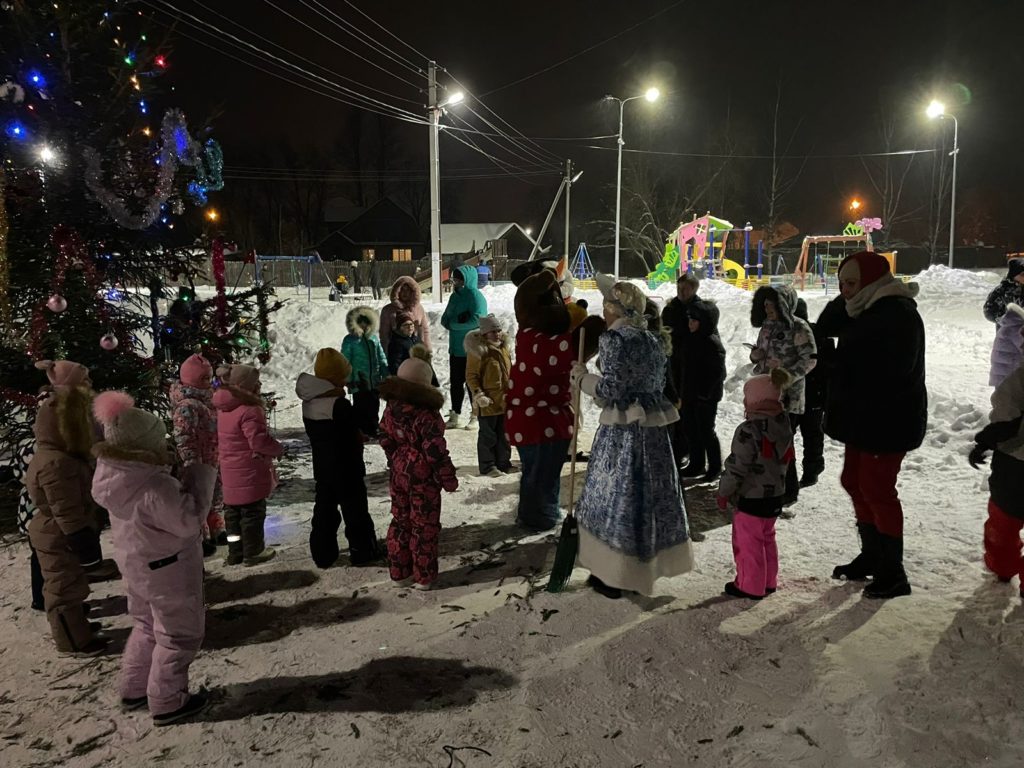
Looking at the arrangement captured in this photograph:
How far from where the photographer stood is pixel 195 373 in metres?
5.23

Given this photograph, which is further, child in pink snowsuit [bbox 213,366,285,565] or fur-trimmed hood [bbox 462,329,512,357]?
fur-trimmed hood [bbox 462,329,512,357]

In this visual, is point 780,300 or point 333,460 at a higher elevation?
point 780,300

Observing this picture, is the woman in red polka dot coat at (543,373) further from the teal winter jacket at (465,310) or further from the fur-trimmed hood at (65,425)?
the teal winter jacket at (465,310)

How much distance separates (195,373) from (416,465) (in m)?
1.93

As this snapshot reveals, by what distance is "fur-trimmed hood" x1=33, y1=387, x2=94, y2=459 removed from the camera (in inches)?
164

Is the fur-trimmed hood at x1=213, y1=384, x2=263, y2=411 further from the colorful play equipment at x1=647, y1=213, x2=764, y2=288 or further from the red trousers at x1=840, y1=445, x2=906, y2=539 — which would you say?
the colorful play equipment at x1=647, y1=213, x2=764, y2=288

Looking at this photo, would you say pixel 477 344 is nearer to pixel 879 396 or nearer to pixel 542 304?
pixel 542 304

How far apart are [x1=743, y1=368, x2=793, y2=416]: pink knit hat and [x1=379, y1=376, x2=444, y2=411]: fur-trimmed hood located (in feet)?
6.76

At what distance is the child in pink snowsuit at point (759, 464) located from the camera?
4.43 meters

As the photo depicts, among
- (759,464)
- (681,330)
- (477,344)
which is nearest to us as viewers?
(759,464)

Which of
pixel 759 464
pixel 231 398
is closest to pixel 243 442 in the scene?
pixel 231 398

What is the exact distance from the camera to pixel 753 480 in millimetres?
4449

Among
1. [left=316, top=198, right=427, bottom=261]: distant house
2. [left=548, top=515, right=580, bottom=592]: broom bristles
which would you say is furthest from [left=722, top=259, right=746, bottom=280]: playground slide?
[left=316, top=198, right=427, bottom=261]: distant house

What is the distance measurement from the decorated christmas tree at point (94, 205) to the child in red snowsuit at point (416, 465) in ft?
8.94
